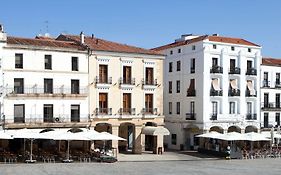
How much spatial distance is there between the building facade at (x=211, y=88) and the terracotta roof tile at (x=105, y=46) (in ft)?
23.3

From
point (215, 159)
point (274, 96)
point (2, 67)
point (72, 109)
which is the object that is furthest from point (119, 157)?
point (274, 96)

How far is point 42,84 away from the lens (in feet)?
143

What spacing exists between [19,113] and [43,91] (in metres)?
2.99

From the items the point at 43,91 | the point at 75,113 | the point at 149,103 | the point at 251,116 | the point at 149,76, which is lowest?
the point at 251,116

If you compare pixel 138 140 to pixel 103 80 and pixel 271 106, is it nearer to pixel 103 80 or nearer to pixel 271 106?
pixel 103 80

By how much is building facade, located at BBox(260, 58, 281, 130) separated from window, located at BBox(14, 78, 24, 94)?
30.4m

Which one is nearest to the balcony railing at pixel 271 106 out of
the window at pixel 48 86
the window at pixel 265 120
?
the window at pixel 265 120

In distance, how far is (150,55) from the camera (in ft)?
161

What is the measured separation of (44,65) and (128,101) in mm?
9623

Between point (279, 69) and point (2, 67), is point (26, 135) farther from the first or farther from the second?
point (279, 69)

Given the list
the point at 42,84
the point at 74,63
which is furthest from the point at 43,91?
the point at 74,63

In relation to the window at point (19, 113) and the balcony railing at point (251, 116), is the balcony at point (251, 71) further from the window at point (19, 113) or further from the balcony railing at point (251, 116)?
the window at point (19, 113)

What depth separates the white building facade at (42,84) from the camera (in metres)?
42.1

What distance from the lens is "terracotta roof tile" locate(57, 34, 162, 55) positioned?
4703 cm
